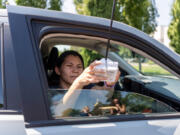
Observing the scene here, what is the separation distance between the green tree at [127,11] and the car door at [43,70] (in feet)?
23.4

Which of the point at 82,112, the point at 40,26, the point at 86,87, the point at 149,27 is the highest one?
the point at 149,27

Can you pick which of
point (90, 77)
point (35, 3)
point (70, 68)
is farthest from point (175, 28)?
point (90, 77)

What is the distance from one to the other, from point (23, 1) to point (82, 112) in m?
8.73

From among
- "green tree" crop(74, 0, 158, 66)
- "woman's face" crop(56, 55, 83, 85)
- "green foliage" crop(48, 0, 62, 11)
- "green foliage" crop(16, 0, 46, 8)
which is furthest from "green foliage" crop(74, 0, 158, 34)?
"woman's face" crop(56, 55, 83, 85)

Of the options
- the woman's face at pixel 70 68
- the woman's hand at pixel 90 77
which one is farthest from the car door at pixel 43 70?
the woman's face at pixel 70 68

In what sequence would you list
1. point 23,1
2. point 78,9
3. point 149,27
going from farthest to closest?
point 149,27, point 78,9, point 23,1

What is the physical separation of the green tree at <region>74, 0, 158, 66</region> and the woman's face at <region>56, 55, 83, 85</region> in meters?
6.63

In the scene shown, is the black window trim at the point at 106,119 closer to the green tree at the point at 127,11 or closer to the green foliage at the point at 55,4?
the green tree at the point at 127,11

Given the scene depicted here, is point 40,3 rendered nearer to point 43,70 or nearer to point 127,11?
point 127,11

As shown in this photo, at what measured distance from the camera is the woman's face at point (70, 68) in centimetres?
205

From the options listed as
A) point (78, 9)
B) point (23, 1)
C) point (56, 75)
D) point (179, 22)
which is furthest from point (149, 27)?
point (56, 75)

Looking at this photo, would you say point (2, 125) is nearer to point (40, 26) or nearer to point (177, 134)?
point (40, 26)

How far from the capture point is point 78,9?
40.3ft

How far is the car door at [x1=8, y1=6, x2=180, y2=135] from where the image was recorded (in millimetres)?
1348
